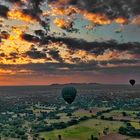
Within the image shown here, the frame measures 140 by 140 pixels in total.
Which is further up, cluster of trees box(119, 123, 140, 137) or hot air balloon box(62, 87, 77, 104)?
hot air balloon box(62, 87, 77, 104)

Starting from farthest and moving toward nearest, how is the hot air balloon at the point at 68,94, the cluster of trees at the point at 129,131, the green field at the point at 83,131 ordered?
the green field at the point at 83,131, the cluster of trees at the point at 129,131, the hot air balloon at the point at 68,94

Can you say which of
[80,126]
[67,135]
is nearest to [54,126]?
[80,126]

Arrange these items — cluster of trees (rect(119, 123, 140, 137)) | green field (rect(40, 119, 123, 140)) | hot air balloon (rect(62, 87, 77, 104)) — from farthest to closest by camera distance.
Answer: green field (rect(40, 119, 123, 140))
cluster of trees (rect(119, 123, 140, 137))
hot air balloon (rect(62, 87, 77, 104))

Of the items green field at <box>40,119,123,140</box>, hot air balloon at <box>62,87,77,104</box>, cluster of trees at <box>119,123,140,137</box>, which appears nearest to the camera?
hot air balloon at <box>62,87,77,104</box>

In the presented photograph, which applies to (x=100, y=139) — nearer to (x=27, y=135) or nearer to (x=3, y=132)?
(x=27, y=135)

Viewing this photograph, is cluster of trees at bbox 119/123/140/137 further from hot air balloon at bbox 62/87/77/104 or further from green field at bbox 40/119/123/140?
hot air balloon at bbox 62/87/77/104

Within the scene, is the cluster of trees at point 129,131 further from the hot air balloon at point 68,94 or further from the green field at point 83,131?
the hot air balloon at point 68,94

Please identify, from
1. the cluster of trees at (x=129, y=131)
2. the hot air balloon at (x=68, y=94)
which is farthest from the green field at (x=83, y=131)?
the hot air balloon at (x=68, y=94)

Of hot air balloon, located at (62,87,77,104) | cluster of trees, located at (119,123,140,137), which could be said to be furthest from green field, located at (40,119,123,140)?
hot air balloon, located at (62,87,77,104)

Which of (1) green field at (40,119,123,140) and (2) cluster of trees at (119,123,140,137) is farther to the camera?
(1) green field at (40,119,123,140)

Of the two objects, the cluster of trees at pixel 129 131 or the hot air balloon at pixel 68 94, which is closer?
the hot air balloon at pixel 68 94

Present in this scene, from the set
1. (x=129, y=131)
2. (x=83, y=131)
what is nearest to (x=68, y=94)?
(x=129, y=131)

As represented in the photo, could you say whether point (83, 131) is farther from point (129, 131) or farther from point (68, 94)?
point (68, 94)
